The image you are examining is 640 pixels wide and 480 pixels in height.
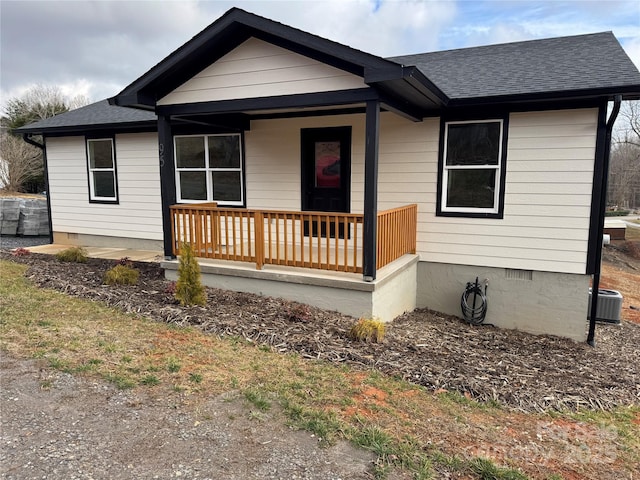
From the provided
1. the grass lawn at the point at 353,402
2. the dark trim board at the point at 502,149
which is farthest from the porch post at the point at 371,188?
the dark trim board at the point at 502,149

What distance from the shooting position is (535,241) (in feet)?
21.4

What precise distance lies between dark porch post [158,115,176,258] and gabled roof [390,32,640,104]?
166 inches

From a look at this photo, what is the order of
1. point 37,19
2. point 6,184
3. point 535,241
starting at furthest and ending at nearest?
point 6,184 → point 37,19 → point 535,241

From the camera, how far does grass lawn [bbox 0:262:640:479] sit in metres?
2.86

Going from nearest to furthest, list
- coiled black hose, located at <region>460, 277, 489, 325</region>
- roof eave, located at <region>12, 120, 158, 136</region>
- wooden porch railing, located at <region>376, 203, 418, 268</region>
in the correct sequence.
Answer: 1. wooden porch railing, located at <region>376, 203, 418, 268</region>
2. coiled black hose, located at <region>460, 277, 489, 325</region>
3. roof eave, located at <region>12, 120, 158, 136</region>

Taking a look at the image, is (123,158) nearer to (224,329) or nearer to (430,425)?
(224,329)

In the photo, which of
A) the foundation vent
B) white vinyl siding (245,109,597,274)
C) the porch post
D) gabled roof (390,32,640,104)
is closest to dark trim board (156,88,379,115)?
the porch post

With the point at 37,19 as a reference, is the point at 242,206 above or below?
below

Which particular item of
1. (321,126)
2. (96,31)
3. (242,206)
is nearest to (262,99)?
(321,126)

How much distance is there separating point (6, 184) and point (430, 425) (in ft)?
93.0

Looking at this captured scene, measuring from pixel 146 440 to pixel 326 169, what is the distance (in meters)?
5.84

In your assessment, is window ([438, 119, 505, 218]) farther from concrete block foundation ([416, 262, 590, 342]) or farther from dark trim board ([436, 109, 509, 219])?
concrete block foundation ([416, 262, 590, 342])

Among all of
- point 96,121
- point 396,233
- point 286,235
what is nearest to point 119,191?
point 96,121

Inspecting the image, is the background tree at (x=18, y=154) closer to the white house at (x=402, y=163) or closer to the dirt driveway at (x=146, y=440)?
the white house at (x=402, y=163)
